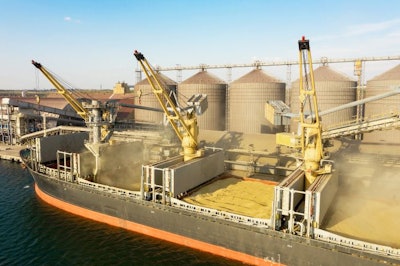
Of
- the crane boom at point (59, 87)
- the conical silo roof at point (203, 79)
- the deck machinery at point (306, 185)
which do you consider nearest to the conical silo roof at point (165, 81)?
the conical silo roof at point (203, 79)

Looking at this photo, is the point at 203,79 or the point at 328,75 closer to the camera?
the point at 328,75

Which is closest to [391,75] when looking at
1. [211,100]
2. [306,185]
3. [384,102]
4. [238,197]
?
[384,102]

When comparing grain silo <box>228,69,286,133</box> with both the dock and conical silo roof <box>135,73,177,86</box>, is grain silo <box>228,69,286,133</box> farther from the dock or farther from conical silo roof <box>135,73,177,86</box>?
the dock

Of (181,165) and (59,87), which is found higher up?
(59,87)

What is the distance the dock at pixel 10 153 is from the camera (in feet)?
173

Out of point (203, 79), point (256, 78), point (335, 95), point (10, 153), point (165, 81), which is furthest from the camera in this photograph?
point (165, 81)

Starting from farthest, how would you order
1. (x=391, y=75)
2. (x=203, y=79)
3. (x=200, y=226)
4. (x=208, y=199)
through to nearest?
(x=203, y=79) → (x=391, y=75) → (x=208, y=199) → (x=200, y=226)

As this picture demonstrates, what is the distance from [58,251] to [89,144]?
13015mm

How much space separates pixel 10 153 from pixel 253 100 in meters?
45.6

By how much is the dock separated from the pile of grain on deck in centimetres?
3891

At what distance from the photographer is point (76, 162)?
105 feet

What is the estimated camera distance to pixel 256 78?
49.4 meters

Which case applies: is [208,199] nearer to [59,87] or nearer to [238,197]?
[238,197]

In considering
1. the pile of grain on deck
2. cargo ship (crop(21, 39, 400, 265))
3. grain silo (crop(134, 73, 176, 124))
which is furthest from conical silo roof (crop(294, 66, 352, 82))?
grain silo (crop(134, 73, 176, 124))
